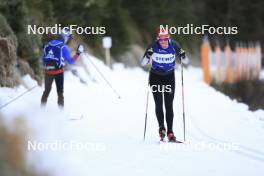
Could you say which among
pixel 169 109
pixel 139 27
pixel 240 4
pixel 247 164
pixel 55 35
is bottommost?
pixel 247 164

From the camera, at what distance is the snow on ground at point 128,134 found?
8.52 m

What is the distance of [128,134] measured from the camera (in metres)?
11.6

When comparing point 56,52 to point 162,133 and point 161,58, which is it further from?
point 162,133

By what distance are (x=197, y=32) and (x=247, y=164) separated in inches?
1326

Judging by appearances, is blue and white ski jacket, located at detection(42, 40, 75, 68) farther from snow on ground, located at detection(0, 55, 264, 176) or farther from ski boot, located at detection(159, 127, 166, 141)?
ski boot, located at detection(159, 127, 166, 141)

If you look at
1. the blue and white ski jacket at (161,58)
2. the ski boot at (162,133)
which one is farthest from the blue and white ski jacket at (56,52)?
the ski boot at (162,133)

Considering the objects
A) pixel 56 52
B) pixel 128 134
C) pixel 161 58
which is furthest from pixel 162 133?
pixel 56 52

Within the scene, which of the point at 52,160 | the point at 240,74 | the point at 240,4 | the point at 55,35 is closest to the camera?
the point at 52,160

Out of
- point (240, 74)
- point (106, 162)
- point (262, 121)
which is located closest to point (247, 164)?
point (106, 162)

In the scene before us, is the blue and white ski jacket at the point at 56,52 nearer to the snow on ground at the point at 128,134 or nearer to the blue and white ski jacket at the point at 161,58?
the snow on ground at the point at 128,134

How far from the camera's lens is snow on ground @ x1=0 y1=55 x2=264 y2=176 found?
8.52 metres

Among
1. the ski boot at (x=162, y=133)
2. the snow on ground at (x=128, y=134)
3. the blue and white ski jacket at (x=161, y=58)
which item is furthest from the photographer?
the ski boot at (x=162, y=133)

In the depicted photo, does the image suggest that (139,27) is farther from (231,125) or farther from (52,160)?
(52,160)

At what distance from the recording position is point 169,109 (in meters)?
10.7
